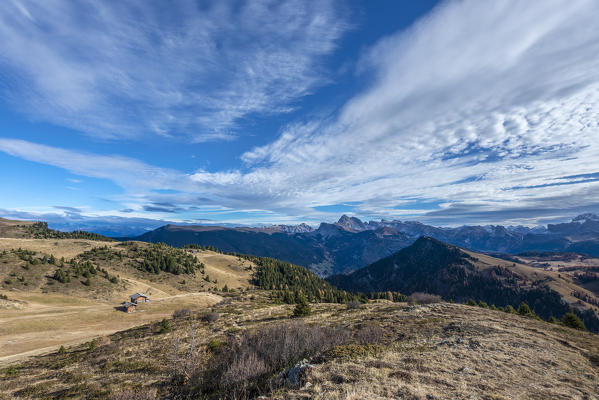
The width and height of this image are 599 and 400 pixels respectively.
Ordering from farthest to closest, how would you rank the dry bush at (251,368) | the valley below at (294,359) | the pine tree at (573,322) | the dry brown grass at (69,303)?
1. the pine tree at (573,322)
2. the dry brown grass at (69,303)
3. the dry bush at (251,368)
4. the valley below at (294,359)

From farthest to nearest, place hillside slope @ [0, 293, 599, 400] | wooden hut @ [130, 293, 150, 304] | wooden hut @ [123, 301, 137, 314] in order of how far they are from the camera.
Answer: wooden hut @ [130, 293, 150, 304] → wooden hut @ [123, 301, 137, 314] → hillside slope @ [0, 293, 599, 400]

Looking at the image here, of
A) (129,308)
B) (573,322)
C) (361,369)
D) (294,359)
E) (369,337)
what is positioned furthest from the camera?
(129,308)

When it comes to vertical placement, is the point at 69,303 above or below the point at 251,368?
below

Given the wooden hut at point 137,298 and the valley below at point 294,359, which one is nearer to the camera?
the valley below at point 294,359

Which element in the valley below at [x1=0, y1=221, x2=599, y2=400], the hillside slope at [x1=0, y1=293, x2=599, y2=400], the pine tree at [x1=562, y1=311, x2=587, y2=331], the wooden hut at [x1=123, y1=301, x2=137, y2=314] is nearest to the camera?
the hillside slope at [x1=0, y1=293, x2=599, y2=400]

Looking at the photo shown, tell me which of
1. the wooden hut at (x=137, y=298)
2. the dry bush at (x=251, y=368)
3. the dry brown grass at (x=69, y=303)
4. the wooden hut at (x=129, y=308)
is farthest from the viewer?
the wooden hut at (x=137, y=298)

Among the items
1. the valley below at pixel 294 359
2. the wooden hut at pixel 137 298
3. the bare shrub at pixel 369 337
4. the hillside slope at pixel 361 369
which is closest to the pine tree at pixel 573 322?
the valley below at pixel 294 359

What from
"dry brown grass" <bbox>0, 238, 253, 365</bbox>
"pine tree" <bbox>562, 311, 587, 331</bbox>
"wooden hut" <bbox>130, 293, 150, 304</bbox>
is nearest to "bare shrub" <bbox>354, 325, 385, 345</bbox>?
"dry brown grass" <bbox>0, 238, 253, 365</bbox>

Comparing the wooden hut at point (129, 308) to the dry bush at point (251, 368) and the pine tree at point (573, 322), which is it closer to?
the dry bush at point (251, 368)

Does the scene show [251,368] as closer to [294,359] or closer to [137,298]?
[294,359]

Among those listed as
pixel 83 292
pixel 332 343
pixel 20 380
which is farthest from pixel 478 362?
pixel 83 292

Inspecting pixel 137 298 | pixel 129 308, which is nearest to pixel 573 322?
pixel 129 308

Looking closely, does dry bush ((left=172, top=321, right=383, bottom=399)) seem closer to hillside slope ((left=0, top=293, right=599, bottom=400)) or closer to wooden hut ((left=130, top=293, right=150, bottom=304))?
hillside slope ((left=0, top=293, right=599, bottom=400))

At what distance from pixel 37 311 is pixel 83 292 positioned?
21.4 meters
